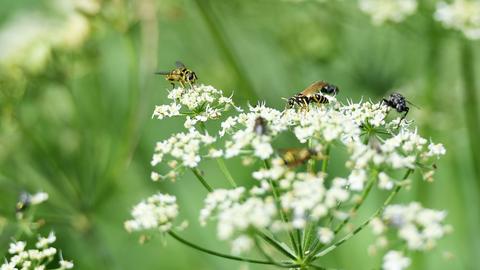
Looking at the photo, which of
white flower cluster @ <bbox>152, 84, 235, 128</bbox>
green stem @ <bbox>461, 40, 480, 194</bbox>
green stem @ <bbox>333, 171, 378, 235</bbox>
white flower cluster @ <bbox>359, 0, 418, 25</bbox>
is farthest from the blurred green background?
green stem @ <bbox>333, 171, 378, 235</bbox>

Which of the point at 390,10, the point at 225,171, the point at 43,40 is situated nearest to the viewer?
the point at 225,171

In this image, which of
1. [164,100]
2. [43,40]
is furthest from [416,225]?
[164,100]

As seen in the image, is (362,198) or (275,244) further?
(275,244)

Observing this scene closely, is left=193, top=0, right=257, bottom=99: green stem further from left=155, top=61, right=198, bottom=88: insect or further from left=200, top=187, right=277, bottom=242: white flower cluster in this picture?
left=200, top=187, right=277, bottom=242: white flower cluster

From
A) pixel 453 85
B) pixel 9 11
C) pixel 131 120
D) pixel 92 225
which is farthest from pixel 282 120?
pixel 9 11

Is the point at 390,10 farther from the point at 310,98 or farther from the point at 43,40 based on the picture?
the point at 43,40

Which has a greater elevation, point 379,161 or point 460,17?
point 460,17

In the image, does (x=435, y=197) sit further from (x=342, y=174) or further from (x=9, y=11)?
(x=9, y=11)
